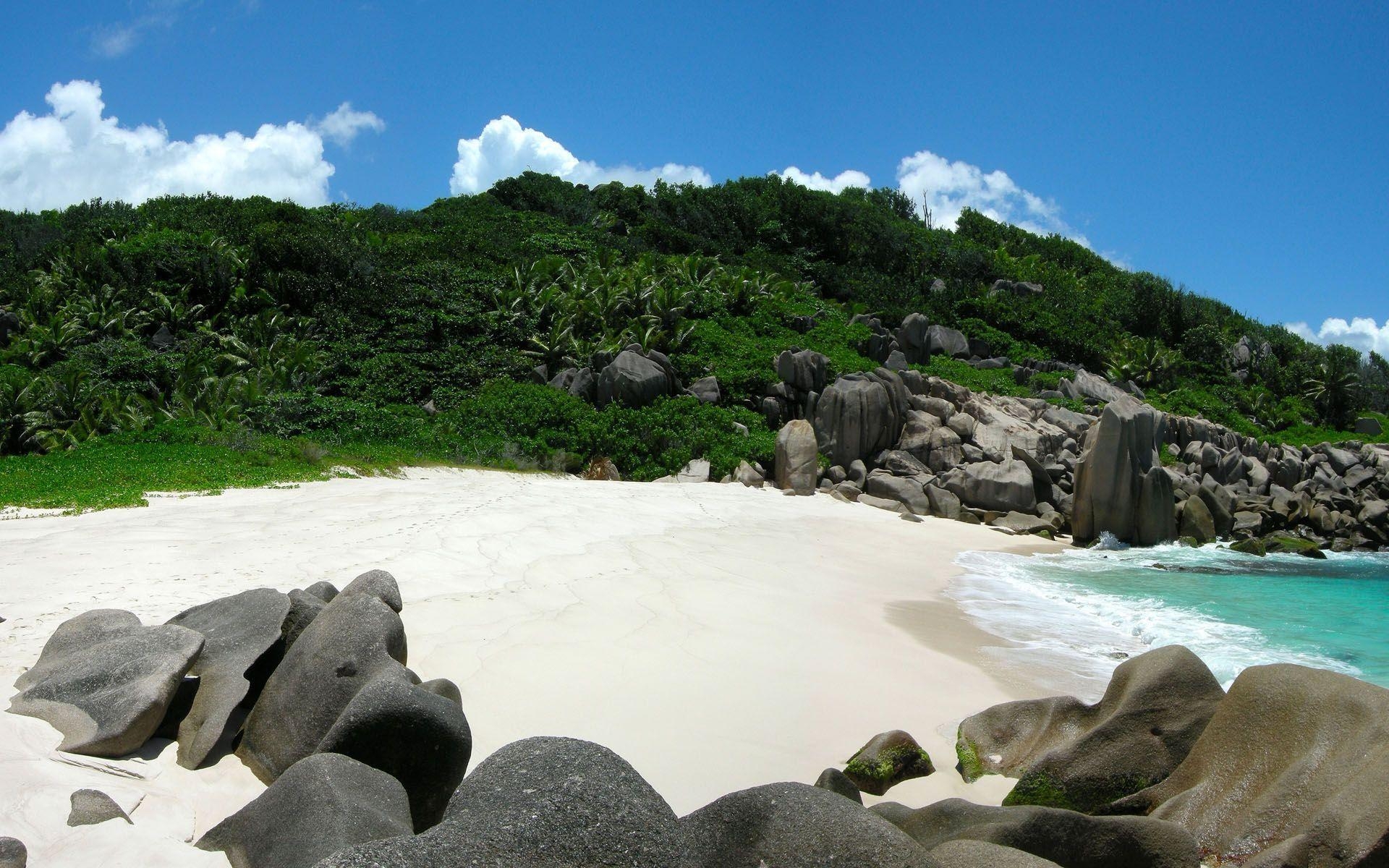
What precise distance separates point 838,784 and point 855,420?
17.0m

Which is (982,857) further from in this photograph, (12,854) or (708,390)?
(708,390)

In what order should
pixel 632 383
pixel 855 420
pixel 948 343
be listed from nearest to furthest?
pixel 855 420
pixel 632 383
pixel 948 343

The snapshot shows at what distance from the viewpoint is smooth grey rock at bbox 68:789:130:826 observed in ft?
11.4

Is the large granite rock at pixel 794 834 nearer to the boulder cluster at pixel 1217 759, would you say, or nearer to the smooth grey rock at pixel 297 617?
the boulder cluster at pixel 1217 759

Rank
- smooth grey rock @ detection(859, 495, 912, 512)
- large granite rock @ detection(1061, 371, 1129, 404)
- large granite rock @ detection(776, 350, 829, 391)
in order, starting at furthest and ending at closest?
large granite rock @ detection(1061, 371, 1129, 404) → large granite rock @ detection(776, 350, 829, 391) → smooth grey rock @ detection(859, 495, 912, 512)

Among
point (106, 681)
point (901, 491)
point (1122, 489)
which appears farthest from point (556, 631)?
point (1122, 489)

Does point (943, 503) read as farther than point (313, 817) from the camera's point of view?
Yes

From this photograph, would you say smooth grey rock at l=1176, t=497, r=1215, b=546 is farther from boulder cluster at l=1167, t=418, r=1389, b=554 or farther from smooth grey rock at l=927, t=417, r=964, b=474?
smooth grey rock at l=927, t=417, r=964, b=474

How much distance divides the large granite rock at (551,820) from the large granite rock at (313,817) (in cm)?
65

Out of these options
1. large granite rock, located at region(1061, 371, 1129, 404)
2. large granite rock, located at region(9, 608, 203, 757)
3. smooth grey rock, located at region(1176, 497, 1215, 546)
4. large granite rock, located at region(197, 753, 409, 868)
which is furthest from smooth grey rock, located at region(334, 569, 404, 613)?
large granite rock, located at region(1061, 371, 1129, 404)

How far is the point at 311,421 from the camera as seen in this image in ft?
64.3

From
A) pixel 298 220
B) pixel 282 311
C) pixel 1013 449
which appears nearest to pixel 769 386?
pixel 1013 449

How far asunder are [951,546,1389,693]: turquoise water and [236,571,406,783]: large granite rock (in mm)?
5069

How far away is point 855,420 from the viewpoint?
20.9 meters
